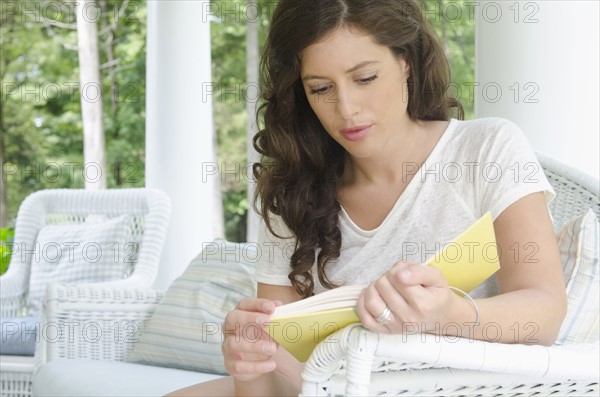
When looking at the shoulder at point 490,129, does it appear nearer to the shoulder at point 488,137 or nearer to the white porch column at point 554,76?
the shoulder at point 488,137

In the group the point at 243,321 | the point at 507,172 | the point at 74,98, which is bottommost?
the point at 243,321

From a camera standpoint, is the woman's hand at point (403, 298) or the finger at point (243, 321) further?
the finger at point (243, 321)

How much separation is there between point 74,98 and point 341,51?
445 inches

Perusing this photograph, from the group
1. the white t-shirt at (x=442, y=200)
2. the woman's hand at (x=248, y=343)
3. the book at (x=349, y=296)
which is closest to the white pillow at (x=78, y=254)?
the white t-shirt at (x=442, y=200)

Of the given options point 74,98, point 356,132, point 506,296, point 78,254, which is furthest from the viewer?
point 74,98

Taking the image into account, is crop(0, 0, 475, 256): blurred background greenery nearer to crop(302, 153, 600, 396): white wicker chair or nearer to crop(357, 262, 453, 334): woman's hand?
crop(302, 153, 600, 396): white wicker chair

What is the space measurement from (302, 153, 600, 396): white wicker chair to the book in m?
0.03

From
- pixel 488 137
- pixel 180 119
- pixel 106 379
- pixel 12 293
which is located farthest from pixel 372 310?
pixel 180 119

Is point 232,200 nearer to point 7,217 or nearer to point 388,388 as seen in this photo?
point 7,217

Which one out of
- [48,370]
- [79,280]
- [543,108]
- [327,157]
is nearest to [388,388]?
[327,157]

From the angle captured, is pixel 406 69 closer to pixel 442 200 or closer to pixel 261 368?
pixel 442 200

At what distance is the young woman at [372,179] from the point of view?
5.29ft

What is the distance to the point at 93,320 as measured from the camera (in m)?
3.02

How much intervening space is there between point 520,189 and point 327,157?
1.76 feet
